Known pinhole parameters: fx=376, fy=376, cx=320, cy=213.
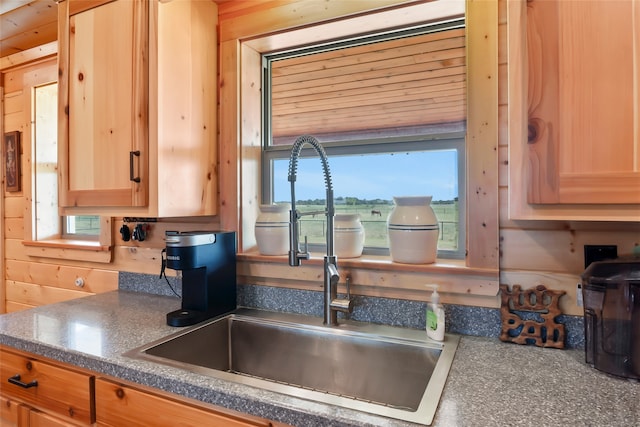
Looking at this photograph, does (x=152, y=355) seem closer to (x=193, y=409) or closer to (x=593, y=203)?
(x=193, y=409)

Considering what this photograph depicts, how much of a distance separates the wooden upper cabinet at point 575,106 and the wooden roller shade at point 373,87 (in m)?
0.56

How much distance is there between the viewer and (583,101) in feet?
2.77

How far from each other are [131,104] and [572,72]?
55.6 inches

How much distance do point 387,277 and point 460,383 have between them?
487 millimetres

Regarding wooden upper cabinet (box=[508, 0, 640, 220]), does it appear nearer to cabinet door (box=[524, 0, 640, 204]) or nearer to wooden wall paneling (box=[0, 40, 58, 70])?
cabinet door (box=[524, 0, 640, 204])

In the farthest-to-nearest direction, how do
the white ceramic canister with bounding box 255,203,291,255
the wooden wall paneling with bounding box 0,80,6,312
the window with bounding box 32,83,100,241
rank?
1. the wooden wall paneling with bounding box 0,80,6,312
2. the window with bounding box 32,83,100,241
3. the white ceramic canister with bounding box 255,203,291,255

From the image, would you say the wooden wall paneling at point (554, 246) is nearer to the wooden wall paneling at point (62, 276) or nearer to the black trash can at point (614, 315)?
the black trash can at point (614, 315)

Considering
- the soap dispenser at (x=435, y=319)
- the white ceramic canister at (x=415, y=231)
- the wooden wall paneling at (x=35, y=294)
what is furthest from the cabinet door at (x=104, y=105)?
the soap dispenser at (x=435, y=319)

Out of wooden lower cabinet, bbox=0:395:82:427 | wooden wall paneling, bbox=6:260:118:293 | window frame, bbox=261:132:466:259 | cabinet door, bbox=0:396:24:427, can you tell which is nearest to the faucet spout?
window frame, bbox=261:132:466:259

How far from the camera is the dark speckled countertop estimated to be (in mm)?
734

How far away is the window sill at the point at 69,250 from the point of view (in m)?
1.97

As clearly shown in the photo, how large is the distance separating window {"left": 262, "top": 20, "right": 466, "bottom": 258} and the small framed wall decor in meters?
1.76

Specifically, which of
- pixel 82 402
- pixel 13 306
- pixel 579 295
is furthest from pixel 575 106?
pixel 13 306

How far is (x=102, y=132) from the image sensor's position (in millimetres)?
1499
